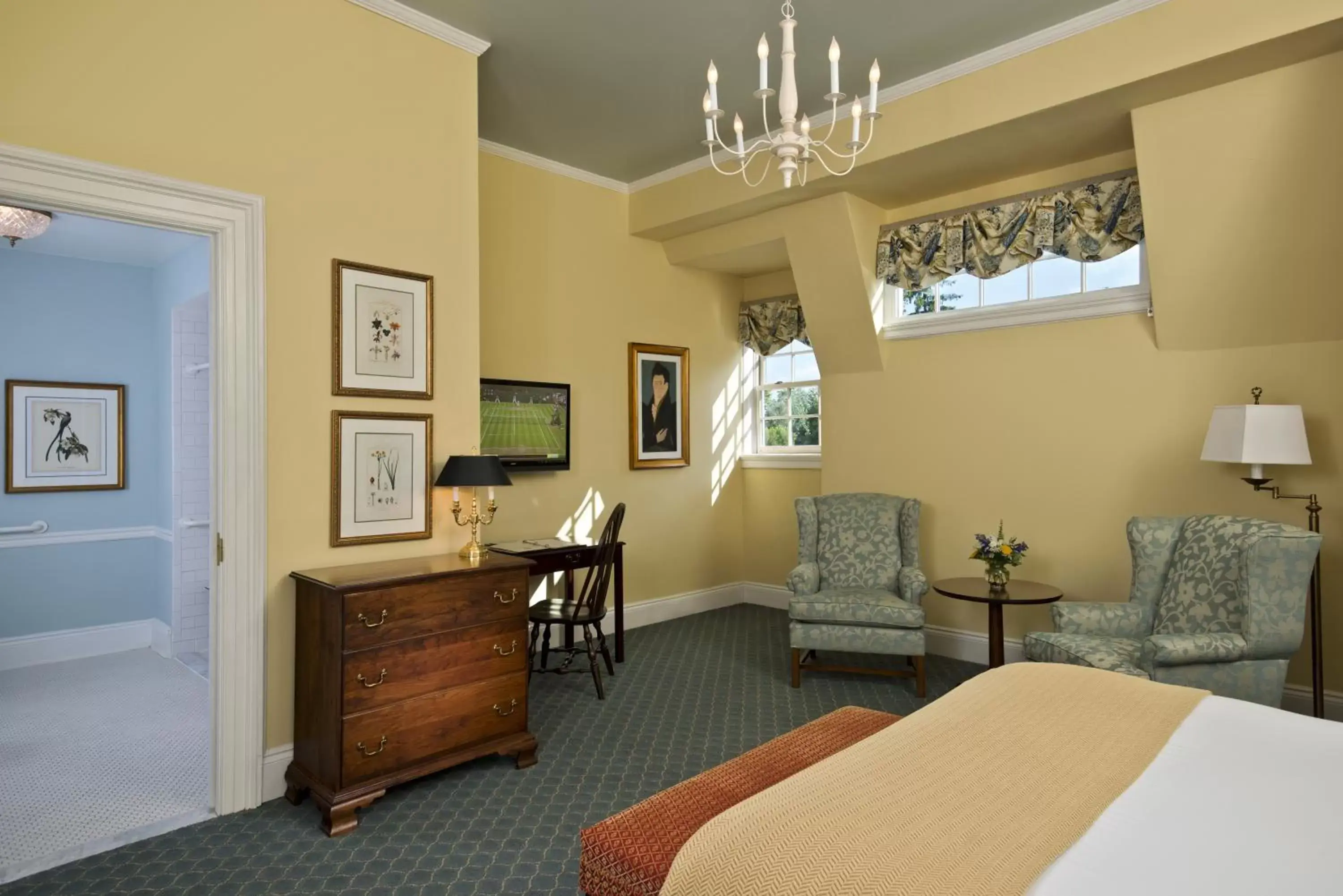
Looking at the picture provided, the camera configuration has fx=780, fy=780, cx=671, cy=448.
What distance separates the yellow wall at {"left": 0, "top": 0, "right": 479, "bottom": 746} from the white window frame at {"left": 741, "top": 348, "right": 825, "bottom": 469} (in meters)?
3.19

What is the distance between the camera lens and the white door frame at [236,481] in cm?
292

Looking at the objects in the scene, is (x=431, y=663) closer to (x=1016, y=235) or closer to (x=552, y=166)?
(x=552, y=166)

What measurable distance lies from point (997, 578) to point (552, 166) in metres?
3.74

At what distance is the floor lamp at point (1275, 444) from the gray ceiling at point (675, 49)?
72.1 inches

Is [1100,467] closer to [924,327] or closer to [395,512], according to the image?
[924,327]

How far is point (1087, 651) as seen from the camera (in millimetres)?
3260

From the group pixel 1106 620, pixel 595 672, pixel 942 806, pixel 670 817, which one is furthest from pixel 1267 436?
pixel 595 672

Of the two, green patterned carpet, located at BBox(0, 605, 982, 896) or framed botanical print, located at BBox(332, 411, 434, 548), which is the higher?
framed botanical print, located at BBox(332, 411, 434, 548)

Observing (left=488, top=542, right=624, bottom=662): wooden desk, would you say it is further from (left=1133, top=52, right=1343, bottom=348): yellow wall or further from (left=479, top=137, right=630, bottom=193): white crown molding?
(left=1133, top=52, right=1343, bottom=348): yellow wall

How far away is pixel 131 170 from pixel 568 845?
2781 millimetres

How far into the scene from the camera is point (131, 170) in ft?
8.94

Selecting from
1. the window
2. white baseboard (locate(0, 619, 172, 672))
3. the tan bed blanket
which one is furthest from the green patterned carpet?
white baseboard (locate(0, 619, 172, 672))

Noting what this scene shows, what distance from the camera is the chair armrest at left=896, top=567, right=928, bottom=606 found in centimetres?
436

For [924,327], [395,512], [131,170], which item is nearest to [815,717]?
[395,512]
